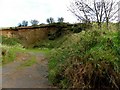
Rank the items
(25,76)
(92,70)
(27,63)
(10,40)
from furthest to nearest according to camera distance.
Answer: (10,40), (27,63), (25,76), (92,70)

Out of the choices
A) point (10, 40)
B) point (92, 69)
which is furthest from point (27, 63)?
point (10, 40)

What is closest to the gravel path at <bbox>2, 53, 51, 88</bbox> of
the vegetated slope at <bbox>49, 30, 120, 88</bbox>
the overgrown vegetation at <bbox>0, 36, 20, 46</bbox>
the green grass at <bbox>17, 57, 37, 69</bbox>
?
the green grass at <bbox>17, 57, 37, 69</bbox>

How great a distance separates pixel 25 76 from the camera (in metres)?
7.80

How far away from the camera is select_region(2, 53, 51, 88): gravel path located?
7.03 m

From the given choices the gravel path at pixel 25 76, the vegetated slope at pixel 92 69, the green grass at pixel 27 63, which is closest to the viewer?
the vegetated slope at pixel 92 69

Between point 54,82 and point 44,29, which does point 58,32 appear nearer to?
point 44,29

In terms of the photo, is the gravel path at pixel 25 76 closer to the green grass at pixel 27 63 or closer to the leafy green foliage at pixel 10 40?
the green grass at pixel 27 63

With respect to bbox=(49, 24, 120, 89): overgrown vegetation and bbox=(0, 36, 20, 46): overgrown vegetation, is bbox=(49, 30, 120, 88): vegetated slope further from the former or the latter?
bbox=(0, 36, 20, 46): overgrown vegetation

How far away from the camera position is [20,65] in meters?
9.18

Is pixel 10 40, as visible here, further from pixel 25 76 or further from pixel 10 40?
pixel 25 76

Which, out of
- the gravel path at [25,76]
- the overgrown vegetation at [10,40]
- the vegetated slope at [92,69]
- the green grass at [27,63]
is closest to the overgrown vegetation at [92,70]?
the vegetated slope at [92,69]

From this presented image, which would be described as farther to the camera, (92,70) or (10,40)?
(10,40)

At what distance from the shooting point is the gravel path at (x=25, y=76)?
7034mm

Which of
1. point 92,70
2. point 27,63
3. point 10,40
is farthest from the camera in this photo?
point 10,40
